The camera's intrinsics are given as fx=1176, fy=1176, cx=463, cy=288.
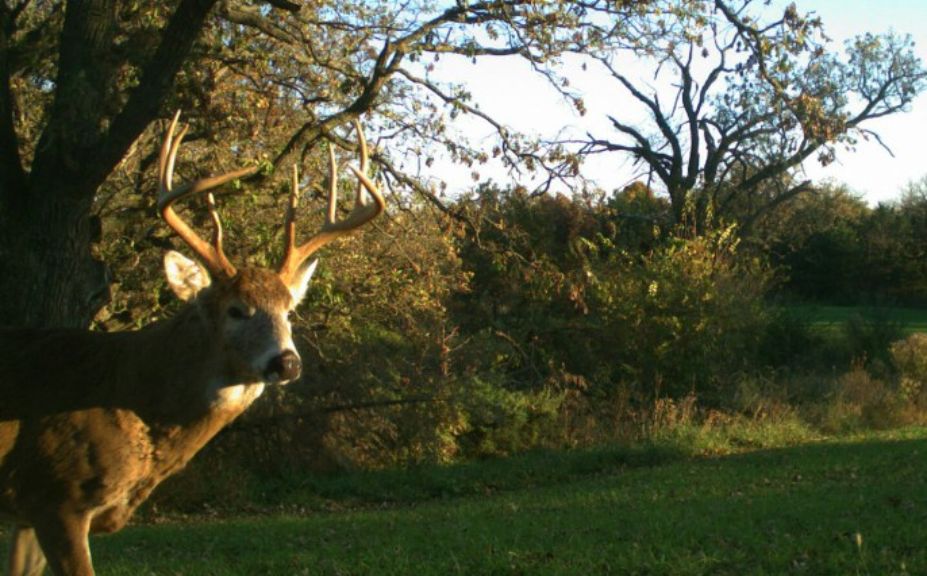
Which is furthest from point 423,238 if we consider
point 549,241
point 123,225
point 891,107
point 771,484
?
point 891,107

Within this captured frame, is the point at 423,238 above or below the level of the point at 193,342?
above

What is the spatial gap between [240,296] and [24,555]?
2214 mm

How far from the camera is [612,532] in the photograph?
9727mm

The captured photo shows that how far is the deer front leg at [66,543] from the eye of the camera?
6.83 meters

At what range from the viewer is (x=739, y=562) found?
795 centimetres

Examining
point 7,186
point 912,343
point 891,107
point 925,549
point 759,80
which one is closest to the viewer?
point 925,549

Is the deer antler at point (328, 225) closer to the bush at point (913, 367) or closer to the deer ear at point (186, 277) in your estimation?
the deer ear at point (186, 277)

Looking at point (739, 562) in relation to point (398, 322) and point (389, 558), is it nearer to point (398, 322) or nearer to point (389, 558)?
point (389, 558)

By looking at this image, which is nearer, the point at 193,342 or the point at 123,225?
the point at 193,342

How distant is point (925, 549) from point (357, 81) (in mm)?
8315

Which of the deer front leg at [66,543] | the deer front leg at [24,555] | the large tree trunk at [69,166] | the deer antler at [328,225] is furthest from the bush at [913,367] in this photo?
the deer front leg at [66,543]

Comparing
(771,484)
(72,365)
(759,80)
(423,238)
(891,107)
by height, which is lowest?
(771,484)

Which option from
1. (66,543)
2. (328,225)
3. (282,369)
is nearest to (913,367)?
(328,225)

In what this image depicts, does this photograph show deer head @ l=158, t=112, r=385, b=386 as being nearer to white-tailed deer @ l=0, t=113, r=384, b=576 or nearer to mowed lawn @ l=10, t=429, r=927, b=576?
white-tailed deer @ l=0, t=113, r=384, b=576
